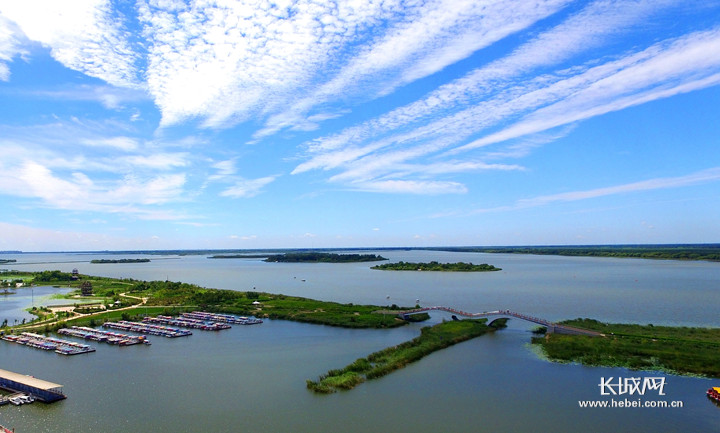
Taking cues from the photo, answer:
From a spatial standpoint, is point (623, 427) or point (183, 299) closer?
point (623, 427)

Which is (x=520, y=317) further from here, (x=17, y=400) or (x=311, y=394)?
(x=17, y=400)

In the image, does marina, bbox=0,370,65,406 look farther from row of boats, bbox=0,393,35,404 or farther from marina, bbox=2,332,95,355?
marina, bbox=2,332,95,355

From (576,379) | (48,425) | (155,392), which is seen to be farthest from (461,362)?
(48,425)

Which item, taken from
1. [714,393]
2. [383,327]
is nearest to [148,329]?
[383,327]

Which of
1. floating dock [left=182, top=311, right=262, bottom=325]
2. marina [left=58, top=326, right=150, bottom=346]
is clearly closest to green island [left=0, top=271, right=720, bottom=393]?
floating dock [left=182, top=311, right=262, bottom=325]

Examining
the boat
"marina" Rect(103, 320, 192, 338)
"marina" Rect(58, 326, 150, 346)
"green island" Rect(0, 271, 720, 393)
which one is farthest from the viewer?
"marina" Rect(103, 320, 192, 338)

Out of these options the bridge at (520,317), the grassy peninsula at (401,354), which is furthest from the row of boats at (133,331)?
the grassy peninsula at (401,354)

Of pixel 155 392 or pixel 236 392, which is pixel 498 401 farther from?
pixel 155 392
